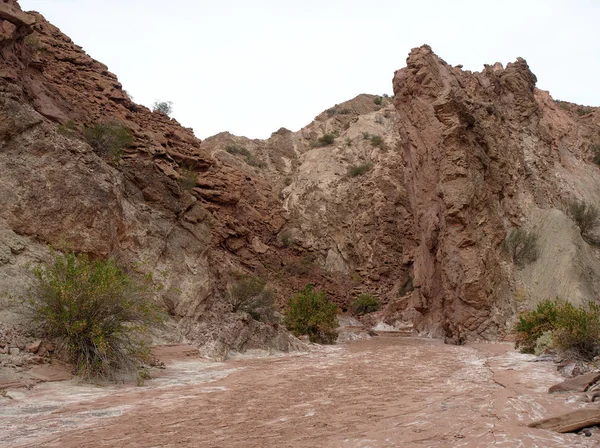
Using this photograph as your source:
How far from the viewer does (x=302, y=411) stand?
18.7 ft

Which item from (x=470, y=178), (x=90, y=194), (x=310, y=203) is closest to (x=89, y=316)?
(x=90, y=194)

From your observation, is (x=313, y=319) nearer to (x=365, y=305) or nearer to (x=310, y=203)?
(x=365, y=305)

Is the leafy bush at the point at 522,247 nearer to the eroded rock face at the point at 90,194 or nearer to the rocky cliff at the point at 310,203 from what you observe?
the rocky cliff at the point at 310,203

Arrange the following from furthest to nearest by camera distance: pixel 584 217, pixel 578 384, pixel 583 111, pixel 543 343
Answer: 1. pixel 583 111
2. pixel 584 217
3. pixel 543 343
4. pixel 578 384

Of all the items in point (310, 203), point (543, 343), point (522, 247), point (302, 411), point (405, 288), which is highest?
point (310, 203)

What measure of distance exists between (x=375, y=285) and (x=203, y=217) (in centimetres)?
1891

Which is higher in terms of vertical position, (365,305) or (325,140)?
(325,140)

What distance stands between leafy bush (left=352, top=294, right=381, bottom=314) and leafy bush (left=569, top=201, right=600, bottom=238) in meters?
13.6

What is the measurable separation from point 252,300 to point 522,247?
42.1ft

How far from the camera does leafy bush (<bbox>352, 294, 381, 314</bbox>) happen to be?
3325 centimetres

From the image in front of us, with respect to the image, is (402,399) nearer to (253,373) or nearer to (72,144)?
(253,373)

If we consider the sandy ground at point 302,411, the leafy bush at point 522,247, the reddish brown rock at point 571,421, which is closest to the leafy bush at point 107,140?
the sandy ground at point 302,411

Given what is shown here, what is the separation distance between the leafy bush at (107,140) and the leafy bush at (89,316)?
31.8 ft

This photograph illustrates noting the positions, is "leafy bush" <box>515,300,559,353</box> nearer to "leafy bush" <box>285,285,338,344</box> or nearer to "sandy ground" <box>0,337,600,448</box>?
"sandy ground" <box>0,337,600,448</box>
